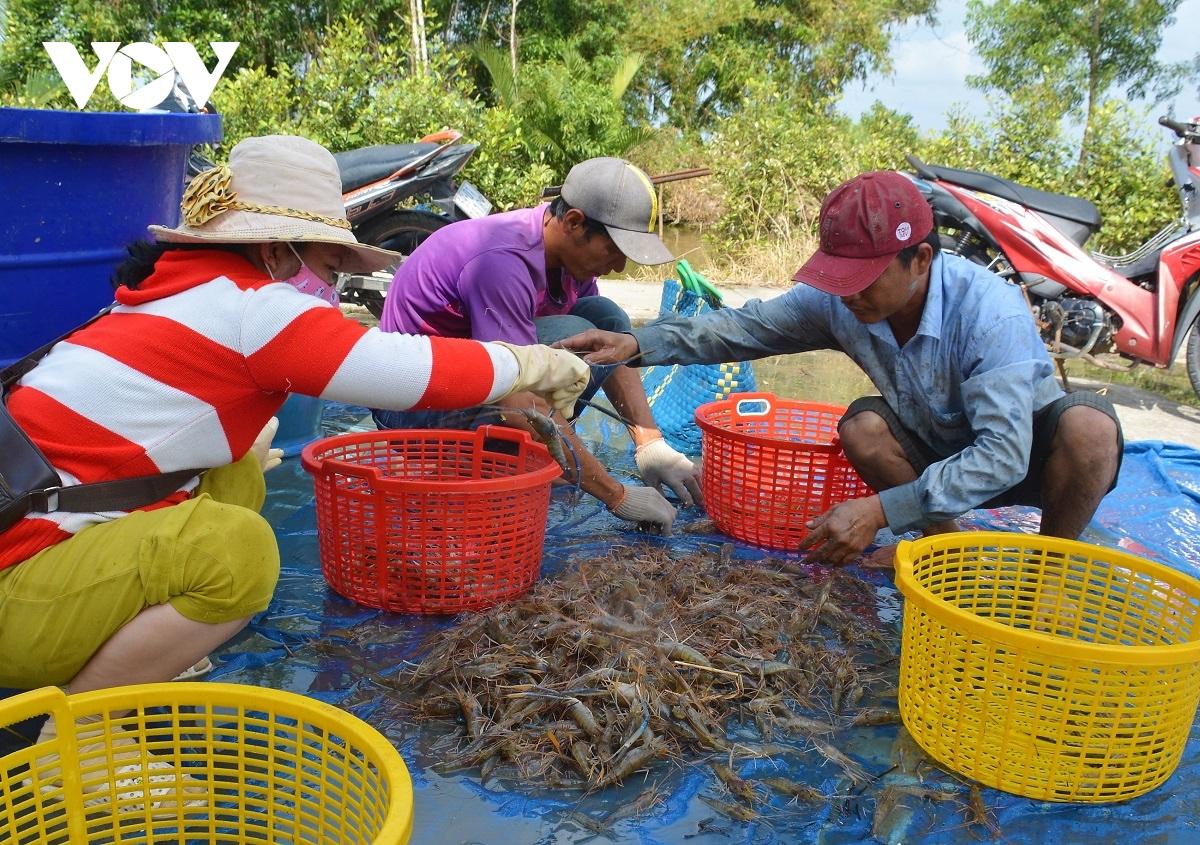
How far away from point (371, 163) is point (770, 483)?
4.06 meters

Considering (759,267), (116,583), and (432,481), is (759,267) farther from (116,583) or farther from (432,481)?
(116,583)

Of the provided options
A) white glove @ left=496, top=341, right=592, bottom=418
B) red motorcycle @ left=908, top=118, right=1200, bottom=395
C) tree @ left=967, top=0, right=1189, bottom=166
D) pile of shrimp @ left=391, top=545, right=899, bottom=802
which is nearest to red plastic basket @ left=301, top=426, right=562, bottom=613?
pile of shrimp @ left=391, top=545, right=899, bottom=802

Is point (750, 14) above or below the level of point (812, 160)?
above

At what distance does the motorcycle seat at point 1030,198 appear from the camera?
5695 millimetres

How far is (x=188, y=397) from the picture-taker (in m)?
1.90

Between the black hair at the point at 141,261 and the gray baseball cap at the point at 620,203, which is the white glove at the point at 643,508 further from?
the black hair at the point at 141,261

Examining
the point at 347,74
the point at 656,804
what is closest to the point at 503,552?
the point at 656,804

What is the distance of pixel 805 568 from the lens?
3.03 m

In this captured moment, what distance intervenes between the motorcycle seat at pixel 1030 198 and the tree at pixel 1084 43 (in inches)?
435

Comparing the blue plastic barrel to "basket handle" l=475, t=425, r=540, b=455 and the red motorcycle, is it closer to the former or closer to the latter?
"basket handle" l=475, t=425, r=540, b=455

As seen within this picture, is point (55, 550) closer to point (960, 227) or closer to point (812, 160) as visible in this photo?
point (960, 227)

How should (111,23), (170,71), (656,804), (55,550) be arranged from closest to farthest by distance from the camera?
(55,550)
(656,804)
(170,71)
(111,23)

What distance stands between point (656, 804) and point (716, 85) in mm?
20191

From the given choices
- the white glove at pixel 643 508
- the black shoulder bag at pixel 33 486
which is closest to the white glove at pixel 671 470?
the white glove at pixel 643 508
